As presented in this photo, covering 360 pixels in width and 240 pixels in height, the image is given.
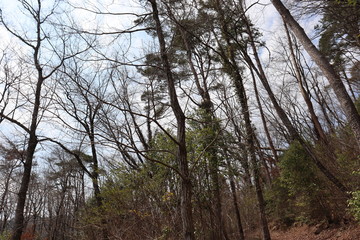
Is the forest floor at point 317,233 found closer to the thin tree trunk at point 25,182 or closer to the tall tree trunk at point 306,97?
the tall tree trunk at point 306,97

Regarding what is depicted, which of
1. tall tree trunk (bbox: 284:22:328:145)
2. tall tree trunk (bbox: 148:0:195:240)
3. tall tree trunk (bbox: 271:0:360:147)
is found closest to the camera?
tall tree trunk (bbox: 148:0:195:240)

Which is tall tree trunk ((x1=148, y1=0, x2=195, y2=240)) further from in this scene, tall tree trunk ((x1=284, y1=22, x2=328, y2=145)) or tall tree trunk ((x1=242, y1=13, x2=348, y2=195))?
tall tree trunk ((x1=284, y1=22, x2=328, y2=145))

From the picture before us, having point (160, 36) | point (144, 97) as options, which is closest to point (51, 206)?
point (144, 97)

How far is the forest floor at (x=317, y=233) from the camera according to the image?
21.4ft

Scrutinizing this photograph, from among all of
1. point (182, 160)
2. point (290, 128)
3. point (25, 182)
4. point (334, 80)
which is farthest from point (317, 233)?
point (25, 182)

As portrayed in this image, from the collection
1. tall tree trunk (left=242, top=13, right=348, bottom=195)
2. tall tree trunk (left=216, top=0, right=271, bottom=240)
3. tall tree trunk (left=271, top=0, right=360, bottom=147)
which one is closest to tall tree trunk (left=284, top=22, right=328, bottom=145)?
tall tree trunk (left=242, top=13, right=348, bottom=195)

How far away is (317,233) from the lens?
26.3 feet

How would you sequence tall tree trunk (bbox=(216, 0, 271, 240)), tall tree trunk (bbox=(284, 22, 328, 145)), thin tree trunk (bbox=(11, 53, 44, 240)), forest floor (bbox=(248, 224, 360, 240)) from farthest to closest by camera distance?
tall tree trunk (bbox=(284, 22, 328, 145))
tall tree trunk (bbox=(216, 0, 271, 240))
thin tree trunk (bbox=(11, 53, 44, 240))
forest floor (bbox=(248, 224, 360, 240))

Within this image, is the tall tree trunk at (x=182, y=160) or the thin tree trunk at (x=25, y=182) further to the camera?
the thin tree trunk at (x=25, y=182)

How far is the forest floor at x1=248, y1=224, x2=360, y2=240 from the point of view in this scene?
256 inches

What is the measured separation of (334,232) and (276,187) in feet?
10.6

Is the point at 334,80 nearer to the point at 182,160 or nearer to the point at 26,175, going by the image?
the point at 182,160

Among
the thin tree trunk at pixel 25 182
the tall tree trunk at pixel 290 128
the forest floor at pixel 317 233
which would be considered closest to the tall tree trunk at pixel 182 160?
the tall tree trunk at pixel 290 128

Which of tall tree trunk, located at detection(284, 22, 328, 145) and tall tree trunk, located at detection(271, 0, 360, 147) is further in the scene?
tall tree trunk, located at detection(284, 22, 328, 145)
